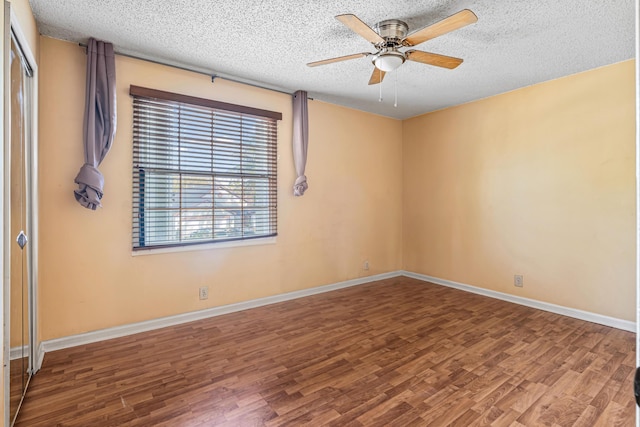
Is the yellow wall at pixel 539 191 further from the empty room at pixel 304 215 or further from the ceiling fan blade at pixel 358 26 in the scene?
the ceiling fan blade at pixel 358 26

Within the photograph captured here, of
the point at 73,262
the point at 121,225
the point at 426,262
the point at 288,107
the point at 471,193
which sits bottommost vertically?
the point at 426,262

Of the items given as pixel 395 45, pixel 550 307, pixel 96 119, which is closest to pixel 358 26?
pixel 395 45

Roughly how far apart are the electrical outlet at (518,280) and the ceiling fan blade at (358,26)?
3.17 meters

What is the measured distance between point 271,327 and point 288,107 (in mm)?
2557

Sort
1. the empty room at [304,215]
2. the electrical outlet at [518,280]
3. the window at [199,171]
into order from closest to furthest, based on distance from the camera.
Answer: the empty room at [304,215], the window at [199,171], the electrical outlet at [518,280]

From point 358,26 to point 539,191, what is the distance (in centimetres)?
293

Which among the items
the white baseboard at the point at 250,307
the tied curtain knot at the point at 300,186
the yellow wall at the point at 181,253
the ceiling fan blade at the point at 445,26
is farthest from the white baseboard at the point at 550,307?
the ceiling fan blade at the point at 445,26

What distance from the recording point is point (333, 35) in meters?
2.52

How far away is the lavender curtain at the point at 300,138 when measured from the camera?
12.6ft

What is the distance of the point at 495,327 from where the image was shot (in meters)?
3.03

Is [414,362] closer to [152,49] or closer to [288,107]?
[288,107]

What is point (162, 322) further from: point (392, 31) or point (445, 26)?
point (445, 26)

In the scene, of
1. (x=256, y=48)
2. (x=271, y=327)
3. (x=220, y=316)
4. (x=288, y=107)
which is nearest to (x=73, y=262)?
(x=220, y=316)

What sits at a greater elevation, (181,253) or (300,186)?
(300,186)
